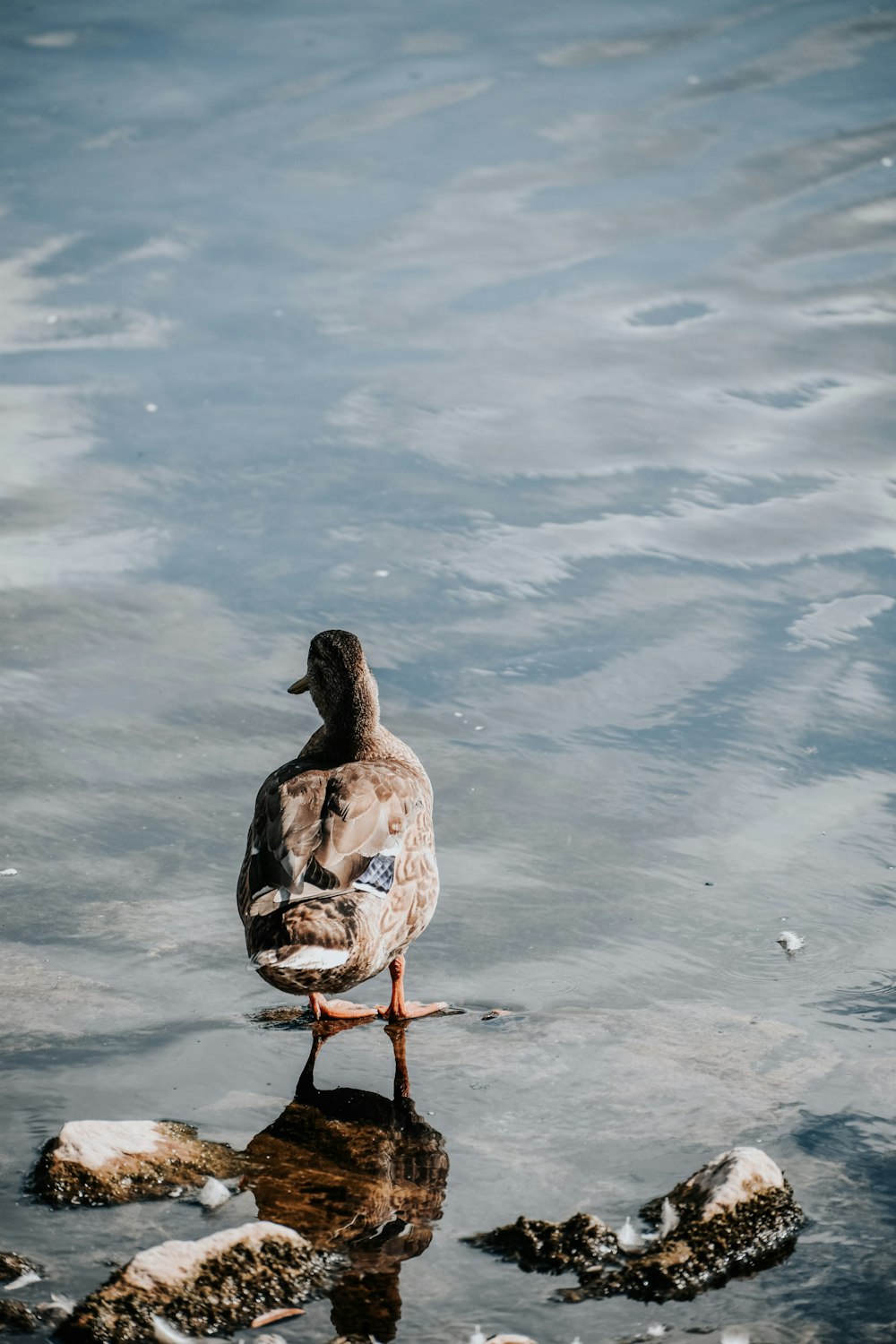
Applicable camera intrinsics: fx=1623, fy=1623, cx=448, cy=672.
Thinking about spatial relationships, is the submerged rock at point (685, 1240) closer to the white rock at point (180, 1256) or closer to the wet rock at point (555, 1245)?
the wet rock at point (555, 1245)

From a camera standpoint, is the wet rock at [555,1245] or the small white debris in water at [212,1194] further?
the small white debris in water at [212,1194]

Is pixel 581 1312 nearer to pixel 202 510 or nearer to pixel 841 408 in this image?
pixel 202 510

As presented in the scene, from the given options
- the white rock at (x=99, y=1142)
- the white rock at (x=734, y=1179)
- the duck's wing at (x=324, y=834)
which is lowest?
the white rock at (x=734, y=1179)

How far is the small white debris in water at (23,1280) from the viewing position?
11.1 ft

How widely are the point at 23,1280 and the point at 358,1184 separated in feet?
2.78

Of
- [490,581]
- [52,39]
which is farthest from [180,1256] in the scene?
[52,39]

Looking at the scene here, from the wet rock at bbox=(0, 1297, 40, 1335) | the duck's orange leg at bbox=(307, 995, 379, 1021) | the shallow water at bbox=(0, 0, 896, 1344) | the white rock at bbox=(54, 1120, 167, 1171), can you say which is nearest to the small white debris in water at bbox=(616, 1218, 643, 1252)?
the shallow water at bbox=(0, 0, 896, 1344)

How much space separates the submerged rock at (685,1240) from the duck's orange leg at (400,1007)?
1187 mm

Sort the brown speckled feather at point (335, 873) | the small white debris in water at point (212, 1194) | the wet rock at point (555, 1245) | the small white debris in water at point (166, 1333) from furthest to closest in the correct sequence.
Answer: the brown speckled feather at point (335, 873)
the small white debris in water at point (212, 1194)
the wet rock at point (555, 1245)
the small white debris in water at point (166, 1333)

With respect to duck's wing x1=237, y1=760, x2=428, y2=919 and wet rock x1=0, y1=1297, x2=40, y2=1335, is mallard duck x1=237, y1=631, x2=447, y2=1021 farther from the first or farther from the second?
wet rock x1=0, y1=1297, x2=40, y2=1335

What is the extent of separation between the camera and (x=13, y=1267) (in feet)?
11.2

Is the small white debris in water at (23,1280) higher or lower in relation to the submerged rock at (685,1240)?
higher

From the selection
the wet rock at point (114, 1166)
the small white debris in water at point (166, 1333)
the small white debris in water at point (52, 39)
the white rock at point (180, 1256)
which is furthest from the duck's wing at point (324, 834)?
the small white debris in water at point (52, 39)

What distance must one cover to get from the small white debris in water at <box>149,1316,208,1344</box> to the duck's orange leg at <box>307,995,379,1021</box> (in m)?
1.56
